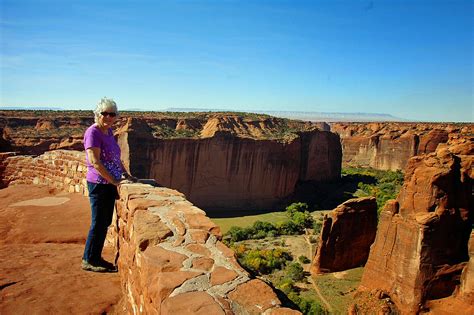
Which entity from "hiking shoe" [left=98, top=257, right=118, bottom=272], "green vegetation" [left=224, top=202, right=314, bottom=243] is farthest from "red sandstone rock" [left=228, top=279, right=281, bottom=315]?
"green vegetation" [left=224, top=202, right=314, bottom=243]

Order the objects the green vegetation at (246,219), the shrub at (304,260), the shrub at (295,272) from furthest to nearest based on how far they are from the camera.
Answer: the green vegetation at (246,219) < the shrub at (304,260) < the shrub at (295,272)

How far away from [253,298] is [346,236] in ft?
54.6

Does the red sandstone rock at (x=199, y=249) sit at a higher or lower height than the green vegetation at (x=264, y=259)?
higher

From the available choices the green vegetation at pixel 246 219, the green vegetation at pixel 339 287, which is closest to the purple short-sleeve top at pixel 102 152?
the green vegetation at pixel 339 287

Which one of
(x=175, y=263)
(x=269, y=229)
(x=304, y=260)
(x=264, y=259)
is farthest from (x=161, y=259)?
(x=269, y=229)

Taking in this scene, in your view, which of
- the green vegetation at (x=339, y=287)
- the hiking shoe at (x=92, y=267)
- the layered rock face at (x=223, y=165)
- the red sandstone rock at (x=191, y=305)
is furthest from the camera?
the layered rock face at (x=223, y=165)

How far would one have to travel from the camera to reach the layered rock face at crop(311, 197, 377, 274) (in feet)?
57.8

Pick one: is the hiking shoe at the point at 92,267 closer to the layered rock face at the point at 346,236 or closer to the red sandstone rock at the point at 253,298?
the red sandstone rock at the point at 253,298

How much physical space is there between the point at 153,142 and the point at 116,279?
2534 centimetres

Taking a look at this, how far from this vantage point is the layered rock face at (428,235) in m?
12.9

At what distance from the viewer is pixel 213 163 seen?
105 feet

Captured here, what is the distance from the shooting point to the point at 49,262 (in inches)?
161

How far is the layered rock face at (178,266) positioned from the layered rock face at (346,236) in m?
14.6

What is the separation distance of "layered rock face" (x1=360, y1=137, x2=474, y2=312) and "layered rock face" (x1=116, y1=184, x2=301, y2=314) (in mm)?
11594
